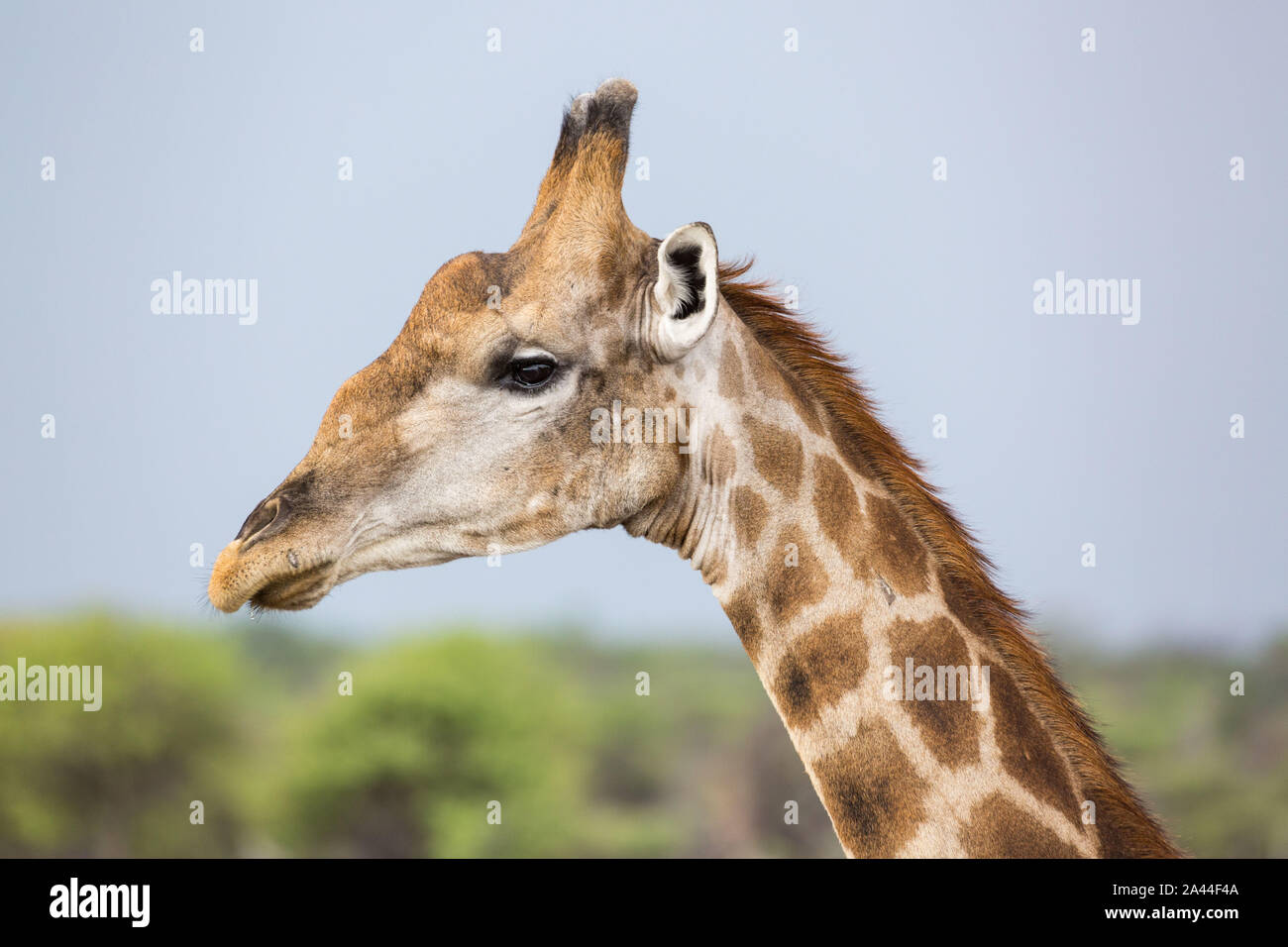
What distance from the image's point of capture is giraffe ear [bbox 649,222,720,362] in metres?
5.07

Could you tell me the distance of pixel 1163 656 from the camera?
77.8 meters

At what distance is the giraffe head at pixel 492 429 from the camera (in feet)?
16.8

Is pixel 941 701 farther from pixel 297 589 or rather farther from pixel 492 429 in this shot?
pixel 297 589

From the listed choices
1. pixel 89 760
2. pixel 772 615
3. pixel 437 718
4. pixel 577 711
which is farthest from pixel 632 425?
pixel 577 711

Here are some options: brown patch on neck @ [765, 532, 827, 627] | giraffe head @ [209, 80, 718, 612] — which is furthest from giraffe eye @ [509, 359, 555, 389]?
brown patch on neck @ [765, 532, 827, 627]

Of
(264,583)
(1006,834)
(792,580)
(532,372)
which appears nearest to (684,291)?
(532,372)

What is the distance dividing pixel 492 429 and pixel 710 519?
3.50 feet

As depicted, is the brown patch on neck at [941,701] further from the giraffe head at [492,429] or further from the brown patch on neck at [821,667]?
the giraffe head at [492,429]

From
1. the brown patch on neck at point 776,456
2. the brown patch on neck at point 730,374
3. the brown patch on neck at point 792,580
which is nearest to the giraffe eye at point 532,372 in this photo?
the brown patch on neck at point 730,374

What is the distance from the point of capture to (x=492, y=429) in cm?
517

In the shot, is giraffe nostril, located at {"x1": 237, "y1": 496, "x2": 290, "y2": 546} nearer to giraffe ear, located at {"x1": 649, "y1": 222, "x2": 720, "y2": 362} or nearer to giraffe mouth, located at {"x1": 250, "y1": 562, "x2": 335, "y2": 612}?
giraffe mouth, located at {"x1": 250, "y1": 562, "x2": 335, "y2": 612}
